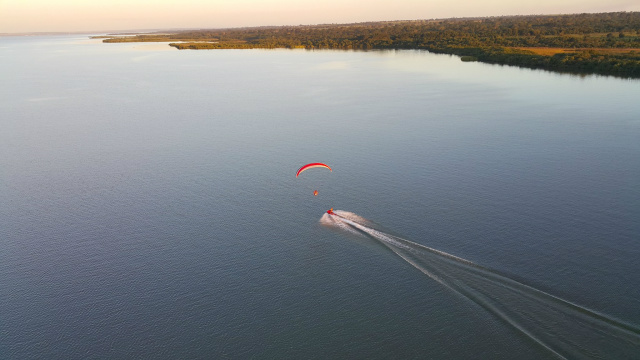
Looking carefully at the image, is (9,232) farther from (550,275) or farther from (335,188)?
(550,275)

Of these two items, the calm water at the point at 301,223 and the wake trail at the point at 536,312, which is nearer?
the wake trail at the point at 536,312

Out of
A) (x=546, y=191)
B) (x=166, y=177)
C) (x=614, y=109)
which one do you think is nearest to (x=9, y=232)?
(x=166, y=177)

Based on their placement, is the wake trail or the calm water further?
the calm water

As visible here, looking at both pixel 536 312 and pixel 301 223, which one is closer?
pixel 536 312
